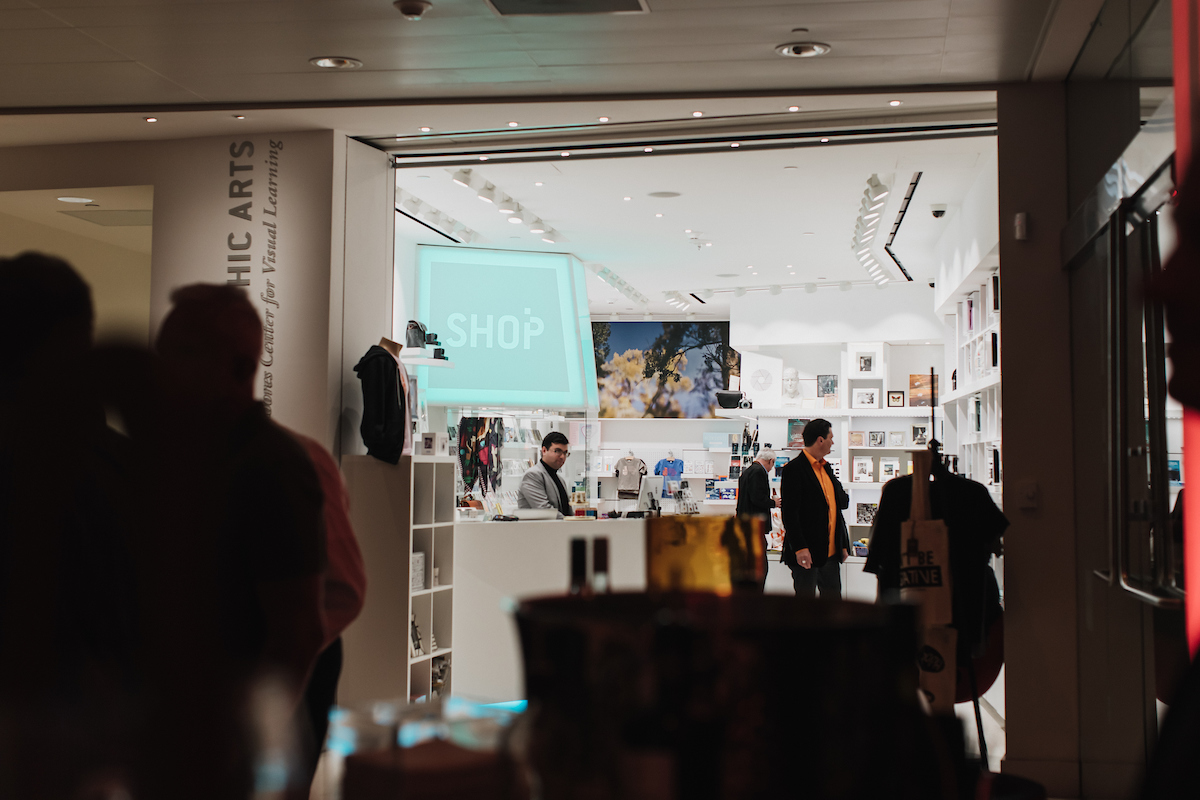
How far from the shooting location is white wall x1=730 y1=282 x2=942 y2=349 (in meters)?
11.7

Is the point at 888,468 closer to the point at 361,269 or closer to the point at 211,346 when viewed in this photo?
the point at 361,269

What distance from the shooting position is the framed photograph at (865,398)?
39.1 feet

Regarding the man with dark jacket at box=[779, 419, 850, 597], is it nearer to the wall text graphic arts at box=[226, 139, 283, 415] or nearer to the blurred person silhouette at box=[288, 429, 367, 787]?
the wall text graphic arts at box=[226, 139, 283, 415]

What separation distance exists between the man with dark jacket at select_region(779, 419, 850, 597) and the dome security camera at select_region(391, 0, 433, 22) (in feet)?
12.9

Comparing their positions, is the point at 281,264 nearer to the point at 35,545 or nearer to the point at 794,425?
the point at 35,545

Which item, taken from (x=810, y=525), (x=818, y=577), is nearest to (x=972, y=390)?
(x=810, y=525)

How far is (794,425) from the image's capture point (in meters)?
12.5

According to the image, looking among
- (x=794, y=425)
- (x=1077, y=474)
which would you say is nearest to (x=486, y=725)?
(x=1077, y=474)

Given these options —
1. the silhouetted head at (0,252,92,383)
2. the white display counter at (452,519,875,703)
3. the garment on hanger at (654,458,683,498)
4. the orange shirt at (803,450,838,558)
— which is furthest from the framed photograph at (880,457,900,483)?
the silhouetted head at (0,252,92,383)

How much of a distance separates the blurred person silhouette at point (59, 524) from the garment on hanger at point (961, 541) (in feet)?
12.0

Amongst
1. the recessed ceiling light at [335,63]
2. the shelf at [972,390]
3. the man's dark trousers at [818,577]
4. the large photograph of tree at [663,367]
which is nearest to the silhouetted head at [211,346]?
the recessed ceiling light at [335,63]

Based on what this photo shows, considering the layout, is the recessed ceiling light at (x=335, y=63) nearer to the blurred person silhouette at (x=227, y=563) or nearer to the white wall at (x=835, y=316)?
the blurred person silhouette at (x=227, y=563)

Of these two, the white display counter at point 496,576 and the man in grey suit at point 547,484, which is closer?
the white display counter at point 496,576

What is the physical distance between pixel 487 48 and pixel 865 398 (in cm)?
840
